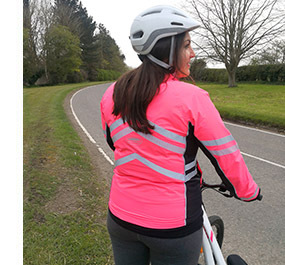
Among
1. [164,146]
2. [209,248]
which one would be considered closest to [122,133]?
[164,146]

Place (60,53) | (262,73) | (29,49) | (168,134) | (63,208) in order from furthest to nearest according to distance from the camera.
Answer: (60,53) < (29,49) < (262,73) < (63,208) < (168,134)

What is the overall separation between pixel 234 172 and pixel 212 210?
313 centimetres

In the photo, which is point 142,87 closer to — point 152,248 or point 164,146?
point 164,146

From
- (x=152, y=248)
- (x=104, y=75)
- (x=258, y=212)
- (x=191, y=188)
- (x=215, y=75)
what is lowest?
(x=104, y=75)

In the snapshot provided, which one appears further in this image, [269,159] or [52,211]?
[269,159]

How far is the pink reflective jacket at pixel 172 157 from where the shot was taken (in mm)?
1306

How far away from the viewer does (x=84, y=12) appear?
183ft

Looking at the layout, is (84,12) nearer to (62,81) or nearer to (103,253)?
(62,81)

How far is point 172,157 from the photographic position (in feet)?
4.38

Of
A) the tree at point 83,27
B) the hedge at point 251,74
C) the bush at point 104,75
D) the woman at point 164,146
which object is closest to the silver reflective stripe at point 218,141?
the woman at point 164,146

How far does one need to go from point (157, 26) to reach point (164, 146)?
63cm

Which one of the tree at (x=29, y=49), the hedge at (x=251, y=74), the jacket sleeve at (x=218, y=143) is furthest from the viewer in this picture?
the tree at (x=29, y=49)

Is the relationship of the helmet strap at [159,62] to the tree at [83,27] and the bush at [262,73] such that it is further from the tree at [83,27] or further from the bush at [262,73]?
the tree at [83,27]
